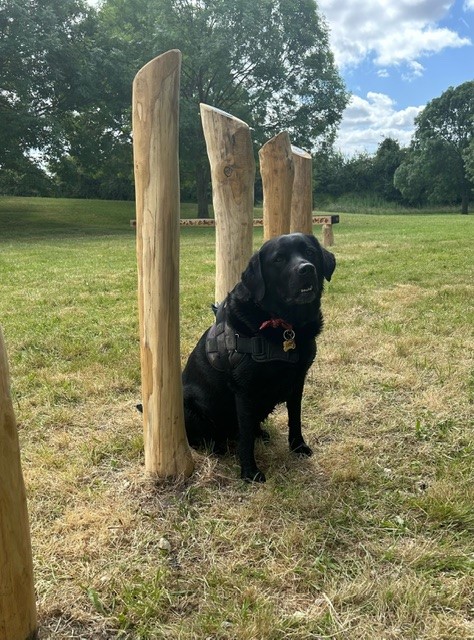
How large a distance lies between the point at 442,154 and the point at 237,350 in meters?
49.2

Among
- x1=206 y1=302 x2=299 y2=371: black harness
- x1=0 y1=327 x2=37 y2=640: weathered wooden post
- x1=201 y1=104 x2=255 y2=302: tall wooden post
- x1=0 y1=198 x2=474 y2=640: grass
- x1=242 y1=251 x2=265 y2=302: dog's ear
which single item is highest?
x1=201 y1=104 x2=255 y2=302: tall wooden post

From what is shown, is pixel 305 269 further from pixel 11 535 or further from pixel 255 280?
pixel 11 535

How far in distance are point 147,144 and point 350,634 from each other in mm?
2160

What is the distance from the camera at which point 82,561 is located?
2.05 m

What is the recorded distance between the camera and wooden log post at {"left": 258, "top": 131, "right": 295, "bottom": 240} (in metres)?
3.98

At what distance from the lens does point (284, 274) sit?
2607mm

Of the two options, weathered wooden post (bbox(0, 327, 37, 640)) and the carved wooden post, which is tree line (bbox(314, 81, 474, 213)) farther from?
weathered wooden post (bbox(0, 327, 37, 640))

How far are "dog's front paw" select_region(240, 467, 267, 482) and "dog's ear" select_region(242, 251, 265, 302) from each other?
0.95 m

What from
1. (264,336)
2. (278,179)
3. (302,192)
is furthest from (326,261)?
(302,192)

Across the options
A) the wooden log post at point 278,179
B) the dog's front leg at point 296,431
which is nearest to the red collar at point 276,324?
the dog's front leg at point 296,431

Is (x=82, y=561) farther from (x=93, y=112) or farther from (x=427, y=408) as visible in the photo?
(x=93, y=112)

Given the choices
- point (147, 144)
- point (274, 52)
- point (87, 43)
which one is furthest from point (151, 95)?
point (274, 52)

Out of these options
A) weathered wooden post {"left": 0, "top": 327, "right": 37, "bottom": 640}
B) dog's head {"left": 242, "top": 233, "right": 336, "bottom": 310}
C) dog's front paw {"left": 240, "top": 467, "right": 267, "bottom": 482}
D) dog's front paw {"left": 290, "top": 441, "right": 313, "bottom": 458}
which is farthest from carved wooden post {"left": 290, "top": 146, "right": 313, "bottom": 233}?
weathered wooden post {"left": 0, "top": 327, "right": 37, "bottom": 640}

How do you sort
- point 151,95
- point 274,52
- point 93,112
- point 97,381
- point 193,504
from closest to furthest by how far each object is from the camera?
point 151,95, point 193,504, point 97,381, point 93,112, point 274,52
